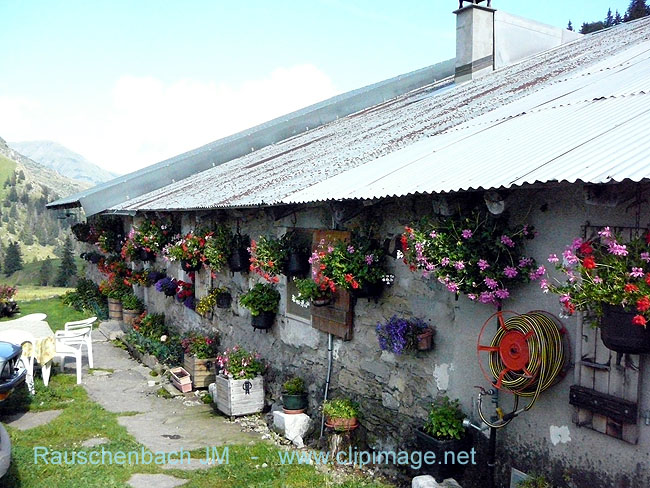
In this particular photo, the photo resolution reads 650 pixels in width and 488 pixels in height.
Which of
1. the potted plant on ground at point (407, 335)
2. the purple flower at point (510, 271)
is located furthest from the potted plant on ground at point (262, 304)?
the purple flower at point (510, 271)

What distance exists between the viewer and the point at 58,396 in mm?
8438

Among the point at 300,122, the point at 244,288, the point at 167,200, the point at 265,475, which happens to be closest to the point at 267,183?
the point at 244,288

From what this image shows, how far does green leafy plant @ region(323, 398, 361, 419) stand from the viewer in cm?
597

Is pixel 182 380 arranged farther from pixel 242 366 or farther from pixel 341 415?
pixel 341 415

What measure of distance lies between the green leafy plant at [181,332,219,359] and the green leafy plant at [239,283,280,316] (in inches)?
69.0

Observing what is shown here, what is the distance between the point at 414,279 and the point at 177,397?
486 cm

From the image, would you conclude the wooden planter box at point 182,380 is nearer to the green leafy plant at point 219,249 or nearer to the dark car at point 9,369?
the green leafy plant at point 219,249

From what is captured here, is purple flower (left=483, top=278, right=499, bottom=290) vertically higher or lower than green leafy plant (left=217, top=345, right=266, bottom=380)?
higher

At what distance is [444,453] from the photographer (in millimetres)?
4727

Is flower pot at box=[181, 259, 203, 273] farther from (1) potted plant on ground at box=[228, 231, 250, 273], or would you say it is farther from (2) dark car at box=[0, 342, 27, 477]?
(2) dark car at box=[0, 342, 27, 477]

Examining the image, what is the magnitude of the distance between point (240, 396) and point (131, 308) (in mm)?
6835

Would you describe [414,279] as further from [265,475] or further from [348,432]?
[265,475]

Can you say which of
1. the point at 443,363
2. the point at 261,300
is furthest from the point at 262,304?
the point at 443,363

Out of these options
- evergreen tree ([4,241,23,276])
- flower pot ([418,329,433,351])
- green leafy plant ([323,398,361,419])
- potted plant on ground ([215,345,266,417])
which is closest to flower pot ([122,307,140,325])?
potted plant on ground ([215,345,266,417])
